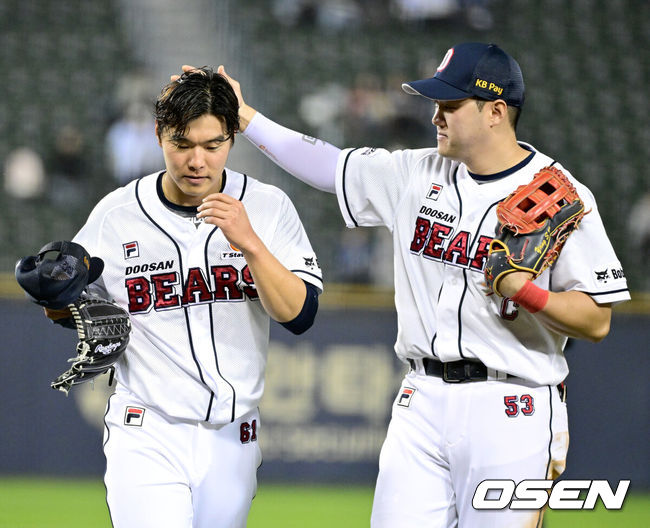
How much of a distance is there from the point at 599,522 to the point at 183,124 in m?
5.63

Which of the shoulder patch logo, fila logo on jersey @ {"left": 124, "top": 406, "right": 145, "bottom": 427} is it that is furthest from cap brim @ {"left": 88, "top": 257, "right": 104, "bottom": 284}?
the shoulder patch logo

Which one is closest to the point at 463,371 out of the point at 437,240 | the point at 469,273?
the point at 469,273

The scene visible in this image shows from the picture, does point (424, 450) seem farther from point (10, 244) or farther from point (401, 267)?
point (10, 244)

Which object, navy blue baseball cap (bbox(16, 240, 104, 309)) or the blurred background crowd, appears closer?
navy blue baseball cap (bbox(16, 240, 104, 309))

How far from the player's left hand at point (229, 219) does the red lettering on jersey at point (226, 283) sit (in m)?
0.32

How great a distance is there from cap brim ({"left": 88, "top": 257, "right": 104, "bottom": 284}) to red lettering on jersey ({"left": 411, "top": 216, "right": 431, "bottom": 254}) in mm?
1182

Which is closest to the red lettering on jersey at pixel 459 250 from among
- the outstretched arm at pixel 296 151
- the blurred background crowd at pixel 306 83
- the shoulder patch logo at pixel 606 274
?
the shoulder patch logo at pixel 606 274

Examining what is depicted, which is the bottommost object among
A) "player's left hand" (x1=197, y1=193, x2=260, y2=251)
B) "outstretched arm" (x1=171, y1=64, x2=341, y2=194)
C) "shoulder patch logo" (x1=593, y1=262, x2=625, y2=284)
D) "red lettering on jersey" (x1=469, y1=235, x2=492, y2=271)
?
"shoulder patch logo" (x1=593, y1=262, x2=625, y2=284)

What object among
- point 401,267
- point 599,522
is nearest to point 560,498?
point 401,267

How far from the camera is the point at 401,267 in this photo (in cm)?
385

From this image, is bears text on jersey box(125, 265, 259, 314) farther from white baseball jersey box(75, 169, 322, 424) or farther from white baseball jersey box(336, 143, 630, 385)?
white baseball jersey box(336, 143, 630, 385)

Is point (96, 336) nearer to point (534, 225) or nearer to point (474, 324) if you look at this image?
point (474, 324)

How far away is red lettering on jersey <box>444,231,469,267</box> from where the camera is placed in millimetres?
3670

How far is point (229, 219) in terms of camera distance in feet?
10.7
